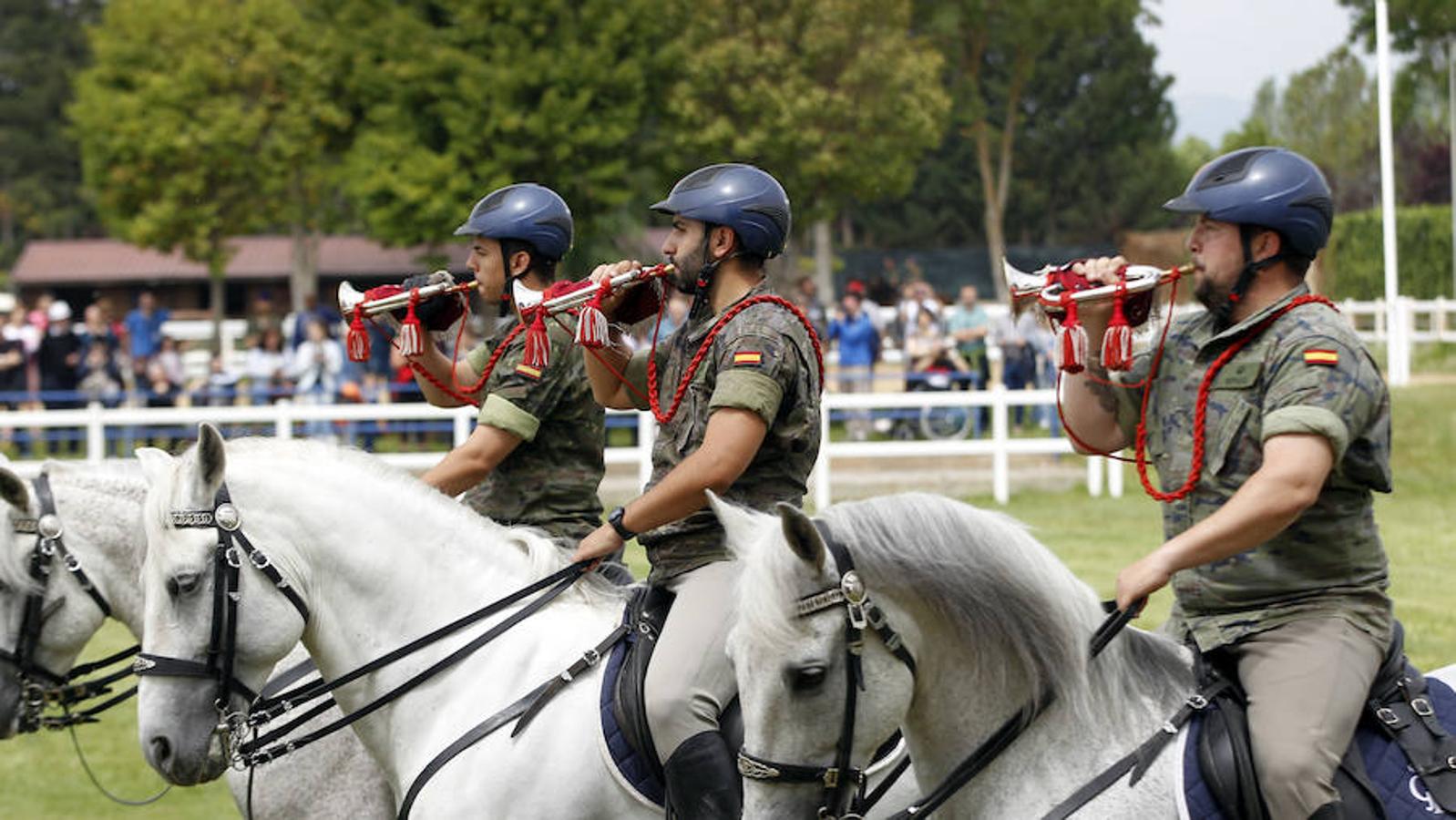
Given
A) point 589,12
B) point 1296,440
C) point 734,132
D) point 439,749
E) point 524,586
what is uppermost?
point 589,12

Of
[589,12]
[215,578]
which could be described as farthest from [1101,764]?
[589,12]

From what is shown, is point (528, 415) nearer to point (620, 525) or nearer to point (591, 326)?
point (591, 326)

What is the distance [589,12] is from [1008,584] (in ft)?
104

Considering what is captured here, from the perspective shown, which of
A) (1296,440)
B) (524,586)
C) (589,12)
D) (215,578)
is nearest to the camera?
(1296,440)

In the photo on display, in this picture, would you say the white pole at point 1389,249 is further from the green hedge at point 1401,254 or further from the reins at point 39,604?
the reins at point 39,604

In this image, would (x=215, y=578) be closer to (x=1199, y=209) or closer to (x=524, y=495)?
(x=524, y=495)

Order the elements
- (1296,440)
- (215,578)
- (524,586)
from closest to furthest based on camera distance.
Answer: (1296,440), (215,578), (524,586)

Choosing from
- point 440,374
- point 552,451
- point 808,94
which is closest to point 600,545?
point 552,451

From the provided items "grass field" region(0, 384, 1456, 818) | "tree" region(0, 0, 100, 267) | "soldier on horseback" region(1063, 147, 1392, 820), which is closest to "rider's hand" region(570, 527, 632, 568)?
"soldier on horseback" region(1063, 147, 1392, 820)

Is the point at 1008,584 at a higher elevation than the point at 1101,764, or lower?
higher

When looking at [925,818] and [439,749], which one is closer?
[925,818]

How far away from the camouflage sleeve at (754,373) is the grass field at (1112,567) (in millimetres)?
4954

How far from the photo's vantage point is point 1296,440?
381 centimetres

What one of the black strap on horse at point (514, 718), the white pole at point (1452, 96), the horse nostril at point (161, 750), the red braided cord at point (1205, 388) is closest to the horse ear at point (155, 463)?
the horse nostril at point (161, 750)
